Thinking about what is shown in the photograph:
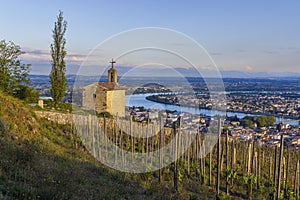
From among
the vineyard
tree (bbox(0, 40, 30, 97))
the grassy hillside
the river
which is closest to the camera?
the grassy hillside

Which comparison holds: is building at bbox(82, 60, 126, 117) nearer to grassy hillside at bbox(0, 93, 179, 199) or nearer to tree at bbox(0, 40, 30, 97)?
tree at bbox(0, 40, 30, 97)

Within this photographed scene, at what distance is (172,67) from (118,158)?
483 centimetres

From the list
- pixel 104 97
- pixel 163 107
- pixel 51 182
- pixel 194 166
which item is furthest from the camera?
pixel 104 97

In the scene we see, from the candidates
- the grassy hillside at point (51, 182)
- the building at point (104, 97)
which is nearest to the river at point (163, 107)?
the grassy hillside at point (51, 182)

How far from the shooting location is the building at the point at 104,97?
26.1 m

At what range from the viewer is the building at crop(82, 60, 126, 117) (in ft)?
85.7

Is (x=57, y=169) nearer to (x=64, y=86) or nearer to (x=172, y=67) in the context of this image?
(x=172, y=67)

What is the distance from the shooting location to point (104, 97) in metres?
26.1

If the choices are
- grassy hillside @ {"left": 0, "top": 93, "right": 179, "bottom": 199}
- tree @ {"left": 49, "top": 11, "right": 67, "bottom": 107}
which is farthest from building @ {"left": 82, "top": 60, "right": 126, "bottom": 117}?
A: grassy hillside @ {"left": 0, "top": 93, "right": 179, "bottom": 199}

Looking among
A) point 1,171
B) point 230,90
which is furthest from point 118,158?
point 230,90

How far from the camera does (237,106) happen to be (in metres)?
30.7

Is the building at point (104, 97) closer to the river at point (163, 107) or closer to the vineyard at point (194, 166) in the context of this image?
the river at point (163, 107)

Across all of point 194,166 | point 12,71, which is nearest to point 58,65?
point 12,71

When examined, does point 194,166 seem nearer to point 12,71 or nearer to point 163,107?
point 163,107
